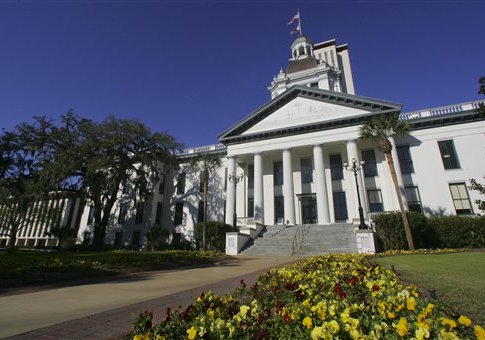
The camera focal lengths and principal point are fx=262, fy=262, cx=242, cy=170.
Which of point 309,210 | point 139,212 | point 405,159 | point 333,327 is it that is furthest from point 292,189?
point 333,327

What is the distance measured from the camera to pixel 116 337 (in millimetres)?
3645

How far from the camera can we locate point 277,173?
107 feet

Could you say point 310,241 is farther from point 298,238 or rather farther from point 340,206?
point 340,206

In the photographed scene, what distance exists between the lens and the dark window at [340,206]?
27.8 meters

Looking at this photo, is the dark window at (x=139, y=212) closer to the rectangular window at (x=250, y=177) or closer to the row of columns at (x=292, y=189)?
the row of columns at (x=292, y=189)

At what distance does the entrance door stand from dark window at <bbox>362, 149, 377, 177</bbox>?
6353 millimetres

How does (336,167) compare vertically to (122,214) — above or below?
above

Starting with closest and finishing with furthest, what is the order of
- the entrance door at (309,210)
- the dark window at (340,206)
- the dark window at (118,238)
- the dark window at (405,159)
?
1. the dark window at (405,159)
2. the dark window at (340,206)
3. the entrance door at (309,210)
4. the dark window at (118,238)

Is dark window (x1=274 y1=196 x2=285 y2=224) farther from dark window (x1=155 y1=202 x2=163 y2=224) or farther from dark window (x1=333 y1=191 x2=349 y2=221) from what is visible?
dark window (x1=155 y1=202 x2=163 y2=224)

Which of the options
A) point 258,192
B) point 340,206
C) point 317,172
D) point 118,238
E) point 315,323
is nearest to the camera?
point 315,323

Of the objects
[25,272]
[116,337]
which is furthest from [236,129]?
[116,337]

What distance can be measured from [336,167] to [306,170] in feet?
11.2

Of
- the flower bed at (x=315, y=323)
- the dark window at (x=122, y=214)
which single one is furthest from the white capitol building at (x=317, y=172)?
the flower bed at (x=315, y=323)

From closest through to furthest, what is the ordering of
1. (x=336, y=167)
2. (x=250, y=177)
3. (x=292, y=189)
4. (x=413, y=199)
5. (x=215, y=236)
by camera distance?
(x=215, y=236), (x=413, y=199), (x=292, y=189), (x=336, y=167), (x=250, y=177)
